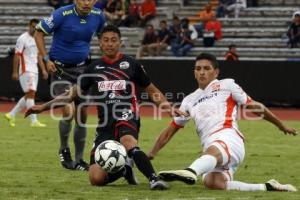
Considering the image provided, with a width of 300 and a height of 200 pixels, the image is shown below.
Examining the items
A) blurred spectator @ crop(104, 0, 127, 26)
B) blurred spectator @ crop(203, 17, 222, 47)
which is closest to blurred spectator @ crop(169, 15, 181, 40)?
blurred spectator @ crop(203, 17, 222, 47)

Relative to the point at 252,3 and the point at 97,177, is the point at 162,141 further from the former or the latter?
the point at 252,3

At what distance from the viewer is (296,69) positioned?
27141 millimetres

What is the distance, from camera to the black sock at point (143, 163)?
10352mm

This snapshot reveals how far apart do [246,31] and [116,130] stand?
72.9 ft

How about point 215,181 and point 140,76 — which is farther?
point 140,76

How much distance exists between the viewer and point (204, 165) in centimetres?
1001

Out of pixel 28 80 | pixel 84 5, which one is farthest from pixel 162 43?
pixel 84 5

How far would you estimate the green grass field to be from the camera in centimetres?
995

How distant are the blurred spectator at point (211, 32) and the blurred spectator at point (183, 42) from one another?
1.86 feet

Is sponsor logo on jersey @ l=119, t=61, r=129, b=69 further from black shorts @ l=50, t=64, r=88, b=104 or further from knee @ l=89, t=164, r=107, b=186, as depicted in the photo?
black shorts @ l=50, t=64, r=88, b=104

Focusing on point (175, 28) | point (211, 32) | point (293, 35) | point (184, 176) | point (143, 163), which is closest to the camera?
point (184, 176)

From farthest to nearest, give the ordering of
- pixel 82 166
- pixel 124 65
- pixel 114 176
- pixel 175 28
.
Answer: pixel 175 28 < pixel 82 166 < pixel 124 65 < pixel 114 176

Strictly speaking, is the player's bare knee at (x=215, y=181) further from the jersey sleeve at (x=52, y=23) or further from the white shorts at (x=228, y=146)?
the jersey sleeve at (x=52, y=23)

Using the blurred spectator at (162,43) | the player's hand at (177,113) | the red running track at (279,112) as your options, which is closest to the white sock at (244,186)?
the player's hand at (177,113)
